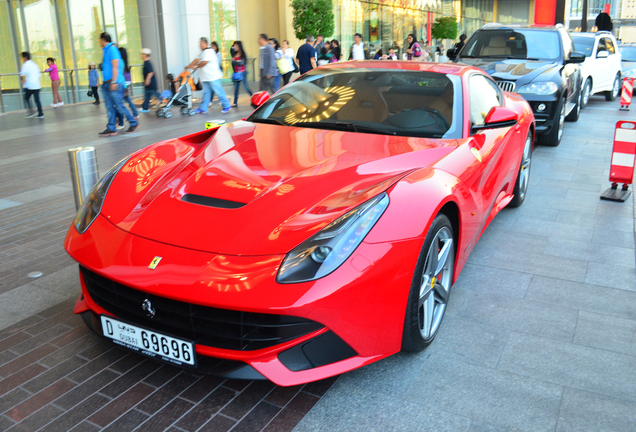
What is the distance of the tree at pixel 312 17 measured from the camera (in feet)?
69.1

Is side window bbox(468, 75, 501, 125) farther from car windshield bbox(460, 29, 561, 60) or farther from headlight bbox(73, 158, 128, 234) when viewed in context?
car windshield bbox(460, 29, 561, 60)

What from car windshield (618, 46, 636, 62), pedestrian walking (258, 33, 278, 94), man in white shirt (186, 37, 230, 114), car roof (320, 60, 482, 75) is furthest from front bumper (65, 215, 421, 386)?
car windshield (618, 46, 636, 62)

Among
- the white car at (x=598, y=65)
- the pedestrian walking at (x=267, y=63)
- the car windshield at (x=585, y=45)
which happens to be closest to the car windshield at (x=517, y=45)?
the white car at (x=598, y=65)

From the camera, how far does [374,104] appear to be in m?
3.78

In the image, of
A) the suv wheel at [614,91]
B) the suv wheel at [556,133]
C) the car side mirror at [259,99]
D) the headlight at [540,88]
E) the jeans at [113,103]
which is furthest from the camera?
the suv wheel at [614,91]

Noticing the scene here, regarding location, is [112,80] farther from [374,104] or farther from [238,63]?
[374,104]

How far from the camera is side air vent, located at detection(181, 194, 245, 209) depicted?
264cm

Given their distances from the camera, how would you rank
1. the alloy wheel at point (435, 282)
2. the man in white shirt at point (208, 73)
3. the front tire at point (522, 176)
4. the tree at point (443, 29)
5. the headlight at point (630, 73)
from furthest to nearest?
the tree at point (443, 29)
the headlight at point (630, 73)
the man in white shirt at point (208, 73)
the front tire at point (522, 176)
the alloy wheel at point (435, 282)

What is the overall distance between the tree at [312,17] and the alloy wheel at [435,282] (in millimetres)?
19713

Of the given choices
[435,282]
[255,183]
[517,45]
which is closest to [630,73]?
[517,45]

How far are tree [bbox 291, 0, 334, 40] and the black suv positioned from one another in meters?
12.4

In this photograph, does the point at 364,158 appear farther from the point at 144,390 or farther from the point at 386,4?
the point at 386,4

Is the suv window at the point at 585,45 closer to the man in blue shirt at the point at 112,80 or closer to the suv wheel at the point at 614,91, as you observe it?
the suv wheel at the point at 614,91

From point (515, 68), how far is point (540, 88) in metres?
0.71
